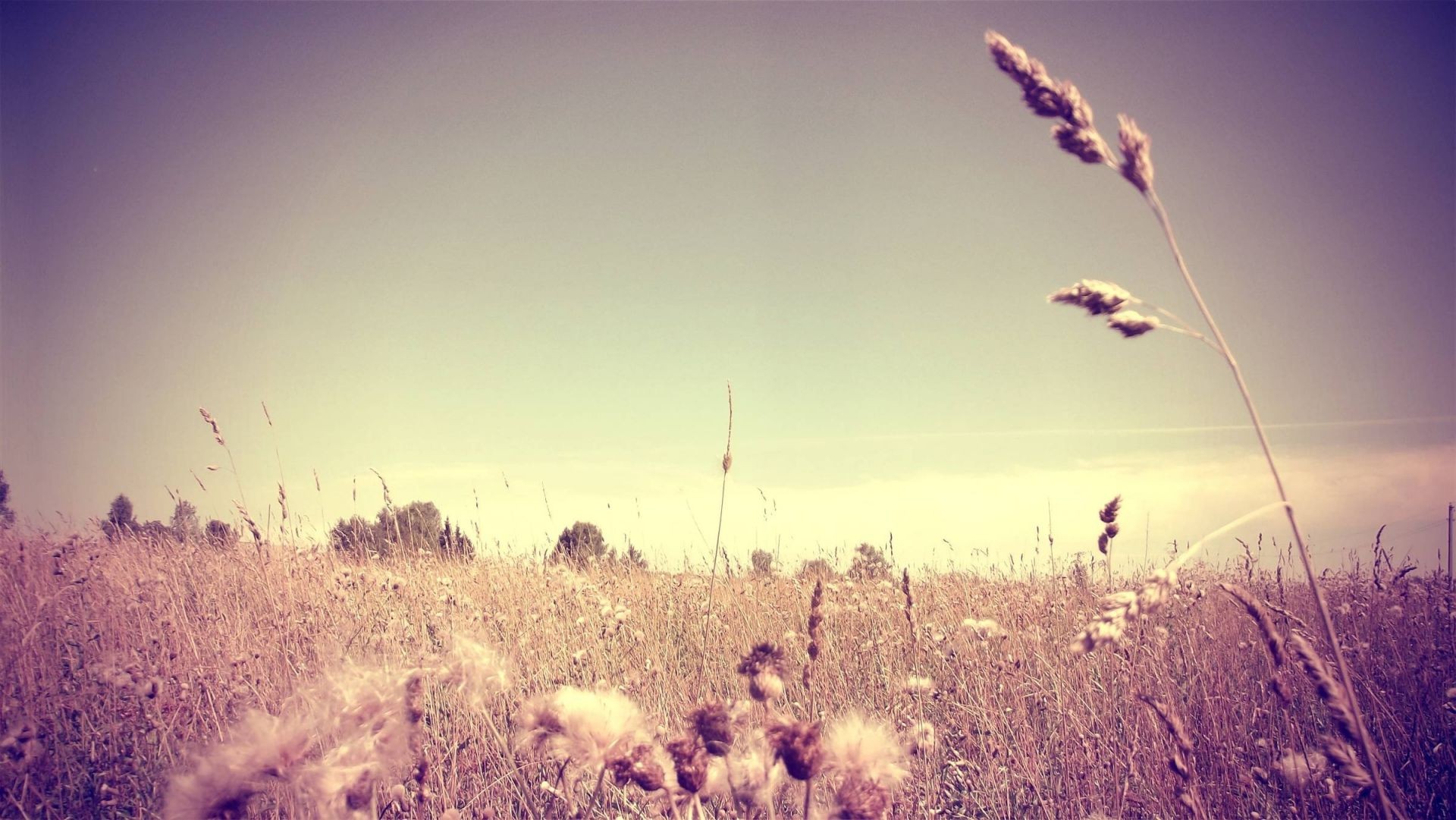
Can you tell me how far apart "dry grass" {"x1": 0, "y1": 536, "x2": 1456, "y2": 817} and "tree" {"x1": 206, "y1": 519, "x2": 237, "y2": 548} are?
402 millimetres

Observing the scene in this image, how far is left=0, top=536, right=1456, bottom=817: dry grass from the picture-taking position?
1274mm

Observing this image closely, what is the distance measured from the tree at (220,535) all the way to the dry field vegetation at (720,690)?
0.67 feet

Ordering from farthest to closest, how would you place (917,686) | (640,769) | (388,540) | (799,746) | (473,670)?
(388,540), (917,686), (473,670), (640,769), (799,746)

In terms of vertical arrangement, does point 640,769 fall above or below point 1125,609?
below

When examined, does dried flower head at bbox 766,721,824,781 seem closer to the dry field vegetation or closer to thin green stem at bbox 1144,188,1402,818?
the dry field vegetation

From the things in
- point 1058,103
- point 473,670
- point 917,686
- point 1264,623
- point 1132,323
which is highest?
point 1058,103

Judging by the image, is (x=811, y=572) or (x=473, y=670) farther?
(x=811, y=572)

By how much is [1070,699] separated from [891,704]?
91cm

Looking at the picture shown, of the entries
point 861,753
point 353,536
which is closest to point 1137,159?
point 861,753

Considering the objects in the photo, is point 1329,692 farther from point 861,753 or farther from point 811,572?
point 811,572

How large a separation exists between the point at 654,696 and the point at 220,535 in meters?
5.64

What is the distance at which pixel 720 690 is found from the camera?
3.55m

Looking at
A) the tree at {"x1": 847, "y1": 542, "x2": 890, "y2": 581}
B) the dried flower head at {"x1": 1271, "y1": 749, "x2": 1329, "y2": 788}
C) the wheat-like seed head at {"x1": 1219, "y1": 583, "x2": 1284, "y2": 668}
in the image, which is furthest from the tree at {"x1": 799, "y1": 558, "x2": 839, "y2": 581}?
the wheat-like seed head at {"x1": 1219, "y1": 583, "x2": 1284, "y2": 668}

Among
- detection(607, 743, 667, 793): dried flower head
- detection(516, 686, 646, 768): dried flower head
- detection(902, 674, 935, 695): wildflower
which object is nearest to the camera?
detection(607, 743, 667, 793): dried flower head
